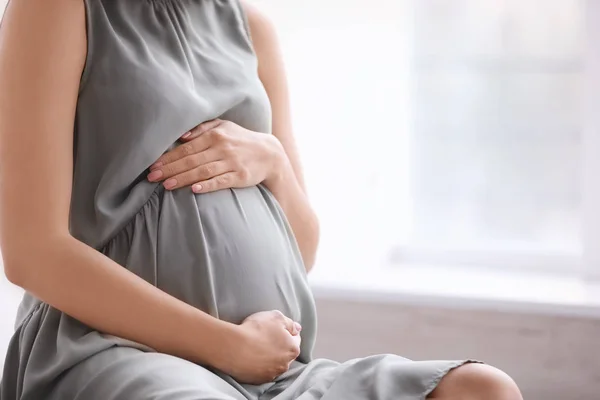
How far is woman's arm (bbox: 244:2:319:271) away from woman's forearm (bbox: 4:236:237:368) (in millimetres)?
314

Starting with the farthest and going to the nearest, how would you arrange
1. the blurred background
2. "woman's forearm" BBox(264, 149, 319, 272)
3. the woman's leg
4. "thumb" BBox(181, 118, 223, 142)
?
the blurred background → "woman's forearm" BBox(264, 149, 319, 272) → "thumb" BBox(181, 118, 223, 142) → the woman's leg

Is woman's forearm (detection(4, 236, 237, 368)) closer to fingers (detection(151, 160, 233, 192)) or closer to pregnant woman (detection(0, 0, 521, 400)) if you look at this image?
pregnant woman (detection(0, 0, 521, 400))

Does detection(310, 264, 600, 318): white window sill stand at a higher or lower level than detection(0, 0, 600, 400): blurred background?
lower

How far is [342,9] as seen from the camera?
2.25 meters

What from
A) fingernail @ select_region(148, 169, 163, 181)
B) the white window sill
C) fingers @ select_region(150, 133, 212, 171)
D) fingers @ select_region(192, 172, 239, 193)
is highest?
fingers @ select_region(150, 133, 212, 171)

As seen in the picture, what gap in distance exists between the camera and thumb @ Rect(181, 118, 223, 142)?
4.27ft

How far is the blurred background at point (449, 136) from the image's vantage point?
2.19m

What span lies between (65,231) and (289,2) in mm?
1223

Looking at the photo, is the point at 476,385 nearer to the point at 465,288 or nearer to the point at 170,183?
the point at 170,183

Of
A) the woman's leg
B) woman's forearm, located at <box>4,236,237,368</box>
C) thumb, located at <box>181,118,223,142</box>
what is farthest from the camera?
thumb, located at <box>181,118,223,142</box>

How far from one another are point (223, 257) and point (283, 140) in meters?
0.33

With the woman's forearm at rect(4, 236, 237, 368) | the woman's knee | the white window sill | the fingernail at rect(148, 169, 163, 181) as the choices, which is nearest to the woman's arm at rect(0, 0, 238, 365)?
the woman's forearm at rect(4, 236, 237, 368)

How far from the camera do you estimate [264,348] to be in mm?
1226

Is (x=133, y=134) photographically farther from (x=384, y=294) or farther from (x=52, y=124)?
(x=384, y=294)
